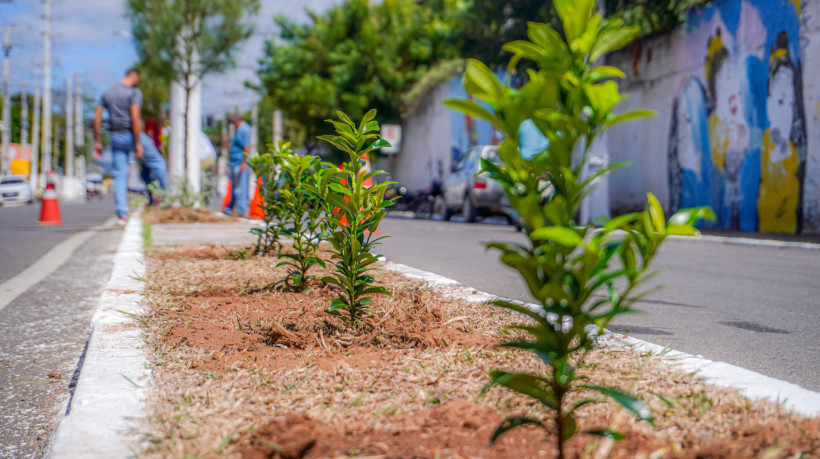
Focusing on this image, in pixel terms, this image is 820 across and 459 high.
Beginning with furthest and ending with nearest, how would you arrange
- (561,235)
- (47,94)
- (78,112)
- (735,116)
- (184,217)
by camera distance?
(78,112) → (47,94) → (735,116) → (184,217) → (561,235)

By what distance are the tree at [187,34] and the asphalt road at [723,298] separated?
16.7 feet

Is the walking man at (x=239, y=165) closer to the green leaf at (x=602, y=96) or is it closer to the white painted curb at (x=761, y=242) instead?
the white painted curb at (x=761, y=242)

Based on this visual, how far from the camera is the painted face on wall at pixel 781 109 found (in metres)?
11.8

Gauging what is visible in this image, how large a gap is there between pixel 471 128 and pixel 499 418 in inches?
887

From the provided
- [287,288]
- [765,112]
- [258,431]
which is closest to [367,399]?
[258,431]

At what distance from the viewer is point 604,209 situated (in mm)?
14977

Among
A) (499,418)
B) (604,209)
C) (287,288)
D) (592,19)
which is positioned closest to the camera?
(592,19)

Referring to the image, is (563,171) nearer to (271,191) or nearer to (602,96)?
(602,96)

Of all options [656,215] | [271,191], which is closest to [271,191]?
[271,191]

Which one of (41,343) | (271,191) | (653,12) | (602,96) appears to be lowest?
(41,343)

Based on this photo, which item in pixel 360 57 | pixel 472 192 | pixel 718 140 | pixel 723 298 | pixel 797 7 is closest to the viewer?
pixel 723 298

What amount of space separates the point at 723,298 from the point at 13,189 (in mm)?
29709

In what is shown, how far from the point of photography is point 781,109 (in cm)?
1198

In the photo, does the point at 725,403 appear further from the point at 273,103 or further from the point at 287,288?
the point at 273,103
